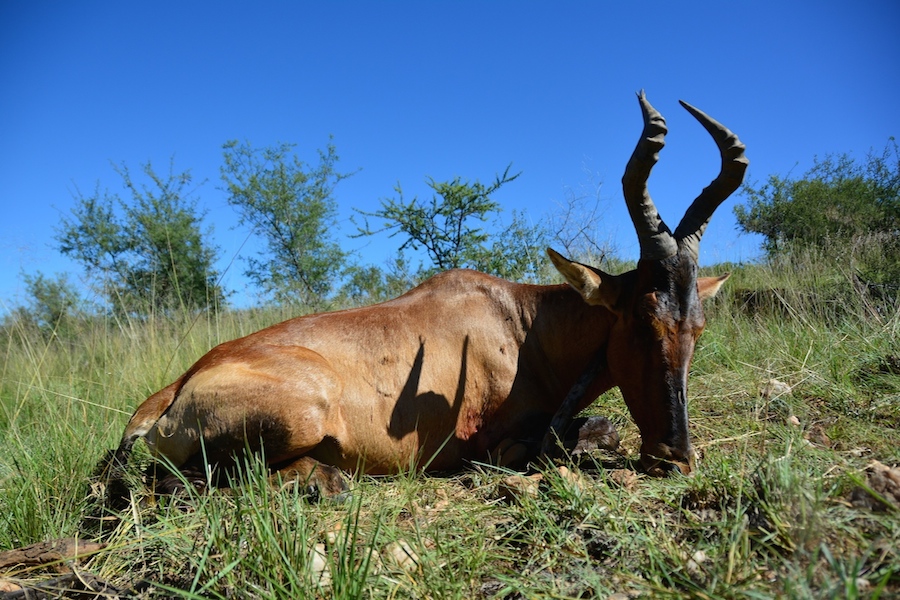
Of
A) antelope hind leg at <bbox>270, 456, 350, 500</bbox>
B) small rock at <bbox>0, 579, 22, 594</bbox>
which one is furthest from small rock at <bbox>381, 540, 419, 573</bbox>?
small rock at <bbox>0, 579, 22, 594</bbox>

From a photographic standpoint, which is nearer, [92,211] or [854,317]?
[854,317]

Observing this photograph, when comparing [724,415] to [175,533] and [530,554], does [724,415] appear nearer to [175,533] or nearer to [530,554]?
[530,554]

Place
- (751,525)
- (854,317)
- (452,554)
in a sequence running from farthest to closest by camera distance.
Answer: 1. (854,317)
2. (452,554)
3. (751,525)

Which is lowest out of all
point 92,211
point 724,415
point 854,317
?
point 724,415

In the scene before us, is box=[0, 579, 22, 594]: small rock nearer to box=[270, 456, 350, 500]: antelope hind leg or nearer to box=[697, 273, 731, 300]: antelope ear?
box=[270, 456, 350, 500]: antelope hind leg

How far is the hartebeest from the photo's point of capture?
3.37 meters

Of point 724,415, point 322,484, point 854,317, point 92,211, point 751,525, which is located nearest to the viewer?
point 751,525

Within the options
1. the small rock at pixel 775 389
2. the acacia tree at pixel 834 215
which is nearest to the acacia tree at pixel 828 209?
the acacia tree at pixel 834 215

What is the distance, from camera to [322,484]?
3312 millimetres

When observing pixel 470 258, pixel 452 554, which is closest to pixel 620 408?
pixel 452 554

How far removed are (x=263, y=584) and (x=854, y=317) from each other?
23.0ft

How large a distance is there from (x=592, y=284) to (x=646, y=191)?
2.39 feet

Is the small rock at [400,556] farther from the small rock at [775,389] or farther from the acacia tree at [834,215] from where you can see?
the acacia tree at [834,215]

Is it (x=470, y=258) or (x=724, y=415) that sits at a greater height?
(x=470, y=258)
